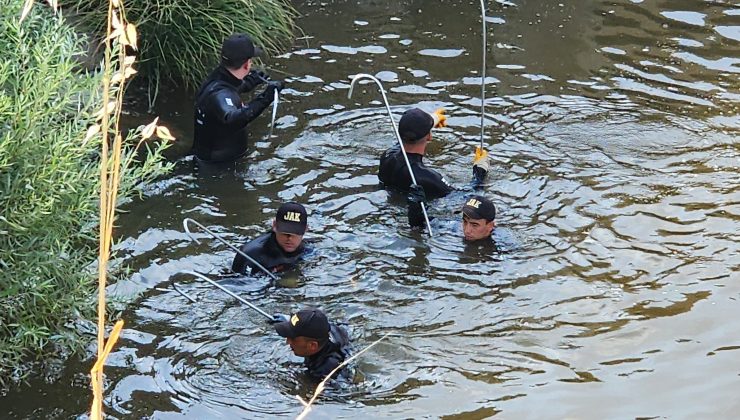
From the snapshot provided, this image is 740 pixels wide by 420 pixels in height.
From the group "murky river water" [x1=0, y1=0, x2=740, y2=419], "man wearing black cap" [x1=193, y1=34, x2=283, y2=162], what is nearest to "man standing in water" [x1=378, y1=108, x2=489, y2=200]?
"murky river water" [x1=0, y1=0, x2=740, y2=419]

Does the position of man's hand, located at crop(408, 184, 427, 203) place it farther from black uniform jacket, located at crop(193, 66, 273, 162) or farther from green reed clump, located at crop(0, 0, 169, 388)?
green reed clump, located at crop(0, 0, 169, 388)

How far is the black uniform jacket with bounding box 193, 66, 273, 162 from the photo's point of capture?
8.07 meters

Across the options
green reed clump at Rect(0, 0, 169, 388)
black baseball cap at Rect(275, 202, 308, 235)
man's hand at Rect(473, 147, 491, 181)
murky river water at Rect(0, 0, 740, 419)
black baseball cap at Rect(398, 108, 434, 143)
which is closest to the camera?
green reed clump at Rect(0, 0, 169, 388)

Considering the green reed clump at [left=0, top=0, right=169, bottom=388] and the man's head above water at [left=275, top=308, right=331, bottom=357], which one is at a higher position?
the green reed clump at [left=0, top=0, right=169, bottom=388]

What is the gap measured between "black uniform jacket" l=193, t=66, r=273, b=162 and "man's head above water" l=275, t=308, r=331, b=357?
10.1 ft

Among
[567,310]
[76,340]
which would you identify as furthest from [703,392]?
[76,340]

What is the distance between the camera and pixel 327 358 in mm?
5434

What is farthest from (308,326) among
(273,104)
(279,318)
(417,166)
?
(273,104)

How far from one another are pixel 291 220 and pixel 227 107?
195 cm

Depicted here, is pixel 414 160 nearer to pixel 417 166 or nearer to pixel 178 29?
pixel 417 166

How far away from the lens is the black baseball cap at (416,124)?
7.58 meters

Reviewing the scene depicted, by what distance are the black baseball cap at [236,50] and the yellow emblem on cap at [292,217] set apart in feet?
7.15

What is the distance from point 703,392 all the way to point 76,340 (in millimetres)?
3469

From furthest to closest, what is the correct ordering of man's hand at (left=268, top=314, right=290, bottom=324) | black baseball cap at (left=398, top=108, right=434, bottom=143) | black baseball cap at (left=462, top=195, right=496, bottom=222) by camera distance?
black baseball cap at (left=398, top=108, right=434, bottom=143) → black baseball cap at (left=462, top=195, right=496, bottom=222) → man's hand at (left=268, top=314, right=290, bottom=324)
